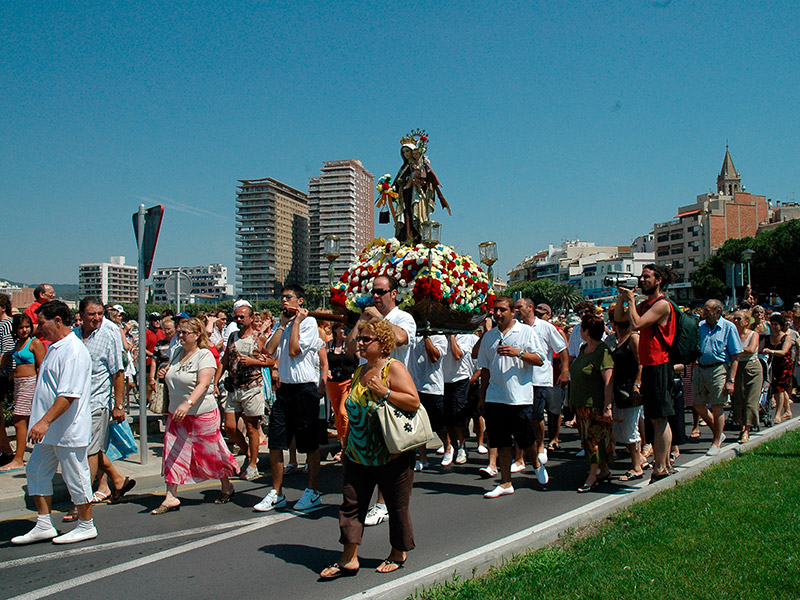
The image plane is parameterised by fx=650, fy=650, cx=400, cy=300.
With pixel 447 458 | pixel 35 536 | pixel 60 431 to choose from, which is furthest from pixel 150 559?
pixel 447 458

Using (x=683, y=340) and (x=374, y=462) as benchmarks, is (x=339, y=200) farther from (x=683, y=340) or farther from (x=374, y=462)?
(x=374, y=462)

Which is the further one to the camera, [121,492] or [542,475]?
[542,475]

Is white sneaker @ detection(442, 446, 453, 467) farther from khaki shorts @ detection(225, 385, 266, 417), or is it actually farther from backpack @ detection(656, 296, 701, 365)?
backpack @ detection(656, 296, 701, 365)

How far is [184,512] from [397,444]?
123 inches

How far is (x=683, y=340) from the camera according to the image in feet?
22.8

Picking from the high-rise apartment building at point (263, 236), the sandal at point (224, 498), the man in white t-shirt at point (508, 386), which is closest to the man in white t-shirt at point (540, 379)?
the man in white t-shirt at point (508, 386)

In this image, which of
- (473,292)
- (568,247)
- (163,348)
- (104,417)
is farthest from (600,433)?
(568,247)

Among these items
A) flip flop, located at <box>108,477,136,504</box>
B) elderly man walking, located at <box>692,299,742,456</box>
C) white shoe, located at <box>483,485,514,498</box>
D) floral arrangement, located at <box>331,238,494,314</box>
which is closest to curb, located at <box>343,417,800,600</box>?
white shoe, located at <box>483,485,514,498</box>

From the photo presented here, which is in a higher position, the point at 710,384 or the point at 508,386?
the point at 508,386

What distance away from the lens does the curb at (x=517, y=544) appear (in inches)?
163

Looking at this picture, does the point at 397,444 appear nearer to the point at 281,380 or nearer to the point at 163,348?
the point at 281,380

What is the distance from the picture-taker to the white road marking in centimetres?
447

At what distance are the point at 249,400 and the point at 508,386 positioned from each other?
124 inches

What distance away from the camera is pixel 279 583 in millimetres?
4531
